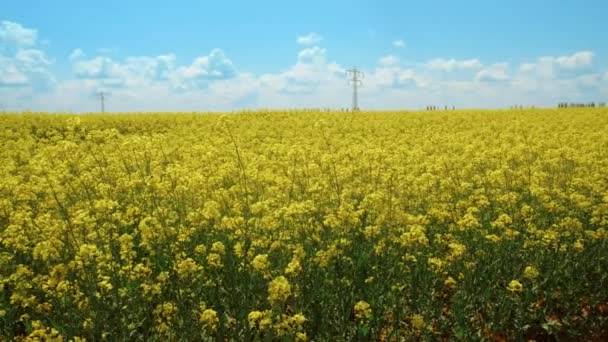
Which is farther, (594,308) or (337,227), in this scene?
(337,227)

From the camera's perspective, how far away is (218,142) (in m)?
17.2

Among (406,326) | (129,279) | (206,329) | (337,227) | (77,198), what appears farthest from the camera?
(77,198)

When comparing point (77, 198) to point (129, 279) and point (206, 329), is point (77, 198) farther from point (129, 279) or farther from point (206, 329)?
point (206, 329)

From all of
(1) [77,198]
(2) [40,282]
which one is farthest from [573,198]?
(1) [77,198]

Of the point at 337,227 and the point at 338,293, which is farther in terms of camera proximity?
the point at 337,227

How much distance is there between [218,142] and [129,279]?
11379 mm

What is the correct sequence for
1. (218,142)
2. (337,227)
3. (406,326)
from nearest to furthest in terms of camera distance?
(406,326) → (337,227) → (218,142)

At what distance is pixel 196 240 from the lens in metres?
7.29

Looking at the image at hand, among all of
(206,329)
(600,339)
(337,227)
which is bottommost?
(600,339)

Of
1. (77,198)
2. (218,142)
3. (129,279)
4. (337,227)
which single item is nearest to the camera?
(129,279)

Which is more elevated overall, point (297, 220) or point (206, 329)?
point (297, 220)

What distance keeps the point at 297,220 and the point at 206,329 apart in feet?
7.92

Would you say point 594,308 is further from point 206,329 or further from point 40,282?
point 40,282

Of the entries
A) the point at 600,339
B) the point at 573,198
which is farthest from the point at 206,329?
the point at 573,198
